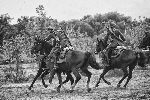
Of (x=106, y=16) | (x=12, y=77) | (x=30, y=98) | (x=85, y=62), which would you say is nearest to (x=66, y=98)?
(x=30, y=98)

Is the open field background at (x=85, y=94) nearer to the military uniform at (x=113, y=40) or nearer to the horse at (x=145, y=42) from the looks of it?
the military uniform at (x=113, y=40)

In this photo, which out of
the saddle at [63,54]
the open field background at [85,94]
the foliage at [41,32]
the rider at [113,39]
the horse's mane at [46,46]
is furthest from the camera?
the foliage at [41,32]

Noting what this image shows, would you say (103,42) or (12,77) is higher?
(103,42)

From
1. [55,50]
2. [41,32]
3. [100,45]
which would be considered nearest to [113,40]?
[100,45]

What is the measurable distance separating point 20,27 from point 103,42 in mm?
57205

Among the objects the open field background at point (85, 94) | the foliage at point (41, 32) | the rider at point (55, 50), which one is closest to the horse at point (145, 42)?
the foliage at point (41, 32)

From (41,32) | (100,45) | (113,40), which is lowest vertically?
(100,45)

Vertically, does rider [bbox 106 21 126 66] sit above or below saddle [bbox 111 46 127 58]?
above

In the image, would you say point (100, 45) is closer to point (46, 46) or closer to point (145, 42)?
point (46, 46)

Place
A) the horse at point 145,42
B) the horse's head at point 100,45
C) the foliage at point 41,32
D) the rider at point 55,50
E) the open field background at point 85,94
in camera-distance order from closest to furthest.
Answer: the open field background at point 85,94, the rider at point 55,50, the horse's head at point 100,45, the horse at point 145,42, the foliage at point 41,32

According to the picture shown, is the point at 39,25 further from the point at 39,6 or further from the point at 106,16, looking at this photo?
the point at 106,16

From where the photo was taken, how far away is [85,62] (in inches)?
542

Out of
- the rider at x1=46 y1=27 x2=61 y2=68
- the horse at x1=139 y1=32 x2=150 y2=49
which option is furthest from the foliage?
the horse at x1=139 y1=32 x2=150 y2=49

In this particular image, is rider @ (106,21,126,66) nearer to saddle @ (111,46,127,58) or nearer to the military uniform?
the military uniform
